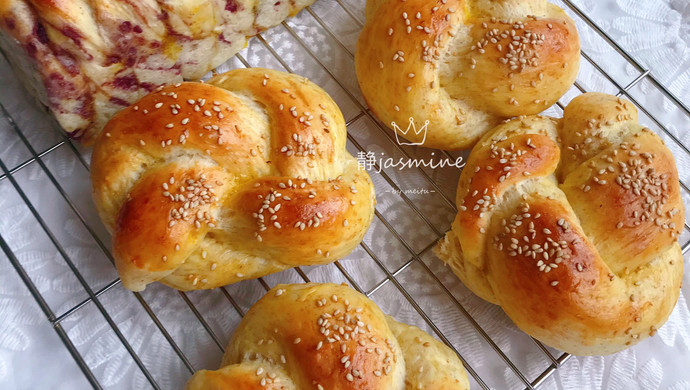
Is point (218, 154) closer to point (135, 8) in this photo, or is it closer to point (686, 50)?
point (135, 8)

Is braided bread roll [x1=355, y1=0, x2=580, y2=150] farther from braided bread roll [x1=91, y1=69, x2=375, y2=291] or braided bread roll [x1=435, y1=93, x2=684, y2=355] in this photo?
braided bread roll [x1=91, y1=69, x2=375, y2=291]

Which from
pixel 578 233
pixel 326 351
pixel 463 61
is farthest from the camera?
pixel 463 61

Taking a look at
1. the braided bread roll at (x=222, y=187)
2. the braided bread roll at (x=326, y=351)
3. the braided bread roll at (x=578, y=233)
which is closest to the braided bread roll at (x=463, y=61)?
the braided bread roll at (x=578, y=233)

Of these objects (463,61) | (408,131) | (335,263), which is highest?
(463,61)

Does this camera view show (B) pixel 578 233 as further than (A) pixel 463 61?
No

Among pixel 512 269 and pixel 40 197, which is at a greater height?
pixel 40 197

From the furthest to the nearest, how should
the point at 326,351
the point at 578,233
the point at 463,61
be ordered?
the point at 463,61 → the point at 578,233 → the point at 326,351

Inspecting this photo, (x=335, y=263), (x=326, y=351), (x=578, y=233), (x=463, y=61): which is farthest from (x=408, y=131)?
(x=326, y=351)

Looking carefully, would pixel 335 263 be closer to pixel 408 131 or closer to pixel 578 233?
pixel 408 131

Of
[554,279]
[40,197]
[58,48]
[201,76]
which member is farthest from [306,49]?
[554,279]
